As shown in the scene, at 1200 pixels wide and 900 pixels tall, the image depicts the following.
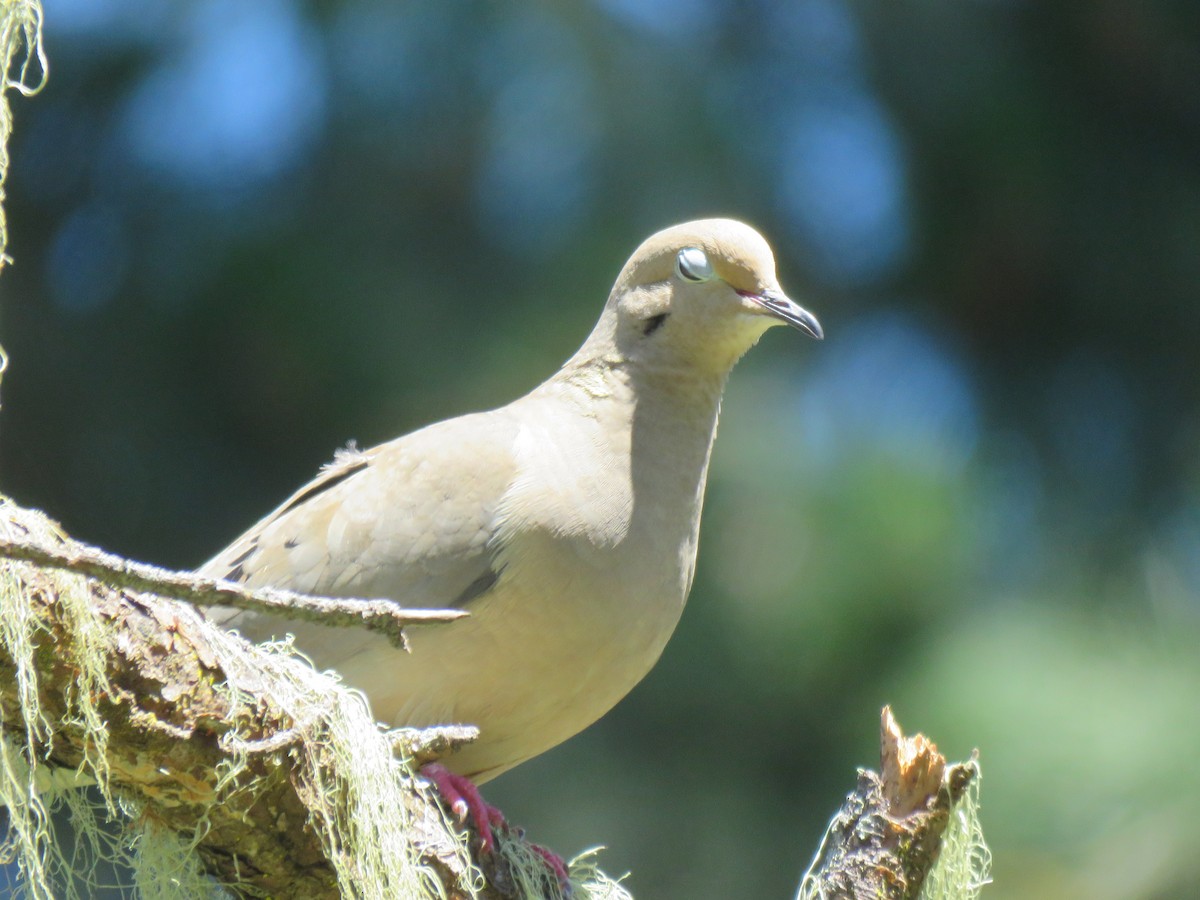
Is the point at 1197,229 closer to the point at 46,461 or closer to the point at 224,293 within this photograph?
the point at 224,293

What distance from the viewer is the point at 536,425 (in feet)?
9.46

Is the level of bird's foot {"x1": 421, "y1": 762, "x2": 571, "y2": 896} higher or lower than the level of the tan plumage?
lower

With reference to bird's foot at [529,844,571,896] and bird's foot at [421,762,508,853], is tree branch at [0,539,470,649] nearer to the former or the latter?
bird's foot at [421,762,508,853]

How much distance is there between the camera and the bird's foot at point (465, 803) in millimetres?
2393

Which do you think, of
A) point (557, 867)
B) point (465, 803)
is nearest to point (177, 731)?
point (465, 803)

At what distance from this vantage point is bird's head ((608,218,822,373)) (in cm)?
287

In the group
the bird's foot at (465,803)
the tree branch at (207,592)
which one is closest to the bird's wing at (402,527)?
the bird's foot at (465,803)

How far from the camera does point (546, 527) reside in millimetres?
2635

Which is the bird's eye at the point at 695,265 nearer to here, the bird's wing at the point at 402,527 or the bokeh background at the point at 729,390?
the bird's wing at the point at 402,527

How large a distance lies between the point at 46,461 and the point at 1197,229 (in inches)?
203

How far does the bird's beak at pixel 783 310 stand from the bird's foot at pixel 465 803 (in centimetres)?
105

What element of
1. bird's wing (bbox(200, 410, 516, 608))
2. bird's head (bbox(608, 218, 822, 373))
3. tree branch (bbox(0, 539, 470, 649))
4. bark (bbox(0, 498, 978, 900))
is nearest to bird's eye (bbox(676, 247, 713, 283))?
bird's head (bbox(608, 218, 822, 373))

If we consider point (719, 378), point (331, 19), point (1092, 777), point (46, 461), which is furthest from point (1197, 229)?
point (46, 461)

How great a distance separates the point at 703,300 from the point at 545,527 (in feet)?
1.94
